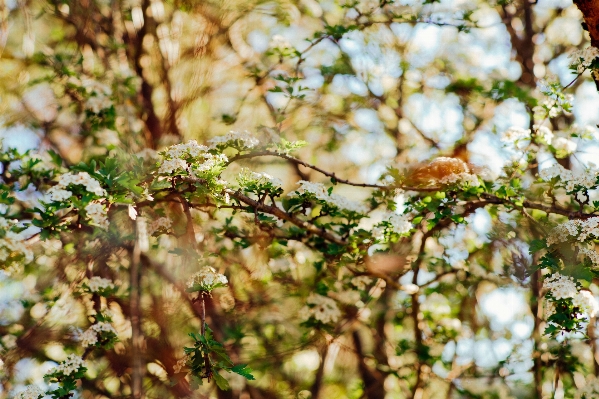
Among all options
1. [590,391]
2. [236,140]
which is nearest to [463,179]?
[236,140]

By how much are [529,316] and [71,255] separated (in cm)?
314

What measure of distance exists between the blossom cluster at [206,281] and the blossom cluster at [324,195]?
537 millimetres

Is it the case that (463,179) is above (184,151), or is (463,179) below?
above

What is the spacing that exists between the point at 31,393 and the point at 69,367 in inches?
7.8

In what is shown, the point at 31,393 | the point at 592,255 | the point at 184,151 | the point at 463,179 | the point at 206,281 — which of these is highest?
the point at 463,179

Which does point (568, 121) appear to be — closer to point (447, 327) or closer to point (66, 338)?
point (447, 327)

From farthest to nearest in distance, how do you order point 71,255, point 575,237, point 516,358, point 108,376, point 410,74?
1. point 410,74
2. point 516,358
3. point 108,376
4. point 71,255
5. point 575,237

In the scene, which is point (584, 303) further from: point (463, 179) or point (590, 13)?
point (590, 13)

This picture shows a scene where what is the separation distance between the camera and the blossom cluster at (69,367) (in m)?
2.73

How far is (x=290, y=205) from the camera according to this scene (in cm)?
279

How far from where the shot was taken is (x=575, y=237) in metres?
2.41

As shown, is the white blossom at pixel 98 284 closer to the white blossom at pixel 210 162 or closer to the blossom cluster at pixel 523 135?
the white blossom at pixel 210 162

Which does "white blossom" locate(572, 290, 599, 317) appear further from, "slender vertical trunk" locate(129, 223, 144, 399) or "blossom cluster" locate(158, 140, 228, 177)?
"slender vertical trunk" locate(129, 223, 144, 399)

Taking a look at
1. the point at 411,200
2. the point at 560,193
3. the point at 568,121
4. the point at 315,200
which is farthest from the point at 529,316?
the point at 315,200
